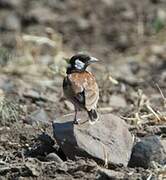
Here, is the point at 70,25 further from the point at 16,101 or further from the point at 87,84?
the point at 87,84

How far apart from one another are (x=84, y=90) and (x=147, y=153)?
826mm

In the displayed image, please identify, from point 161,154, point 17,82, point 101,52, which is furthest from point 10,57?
point 161,154

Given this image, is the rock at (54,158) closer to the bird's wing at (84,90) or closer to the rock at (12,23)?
the bird's wing at (84,90)

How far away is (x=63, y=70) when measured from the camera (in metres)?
9.35

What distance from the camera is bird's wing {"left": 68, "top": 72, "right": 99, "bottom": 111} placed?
6.70 meters

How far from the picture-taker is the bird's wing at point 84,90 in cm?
670

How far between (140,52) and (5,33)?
2.21 metres

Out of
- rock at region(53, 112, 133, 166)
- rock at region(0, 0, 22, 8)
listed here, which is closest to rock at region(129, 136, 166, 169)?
rock at region(53, 112, 133, 166)

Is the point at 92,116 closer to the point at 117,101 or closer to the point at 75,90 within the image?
the point at 75,90

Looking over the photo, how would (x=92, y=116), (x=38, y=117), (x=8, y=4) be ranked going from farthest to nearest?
(x=8, y=4), (x=38, y=117), (x=92, y=116)

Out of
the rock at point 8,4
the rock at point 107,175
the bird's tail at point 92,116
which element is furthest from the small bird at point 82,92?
the rock at point 8,4

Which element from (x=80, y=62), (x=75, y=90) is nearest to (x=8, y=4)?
(x=80, y=62)

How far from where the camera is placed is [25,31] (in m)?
12.9

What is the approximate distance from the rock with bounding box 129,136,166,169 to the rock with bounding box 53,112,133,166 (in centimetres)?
6
